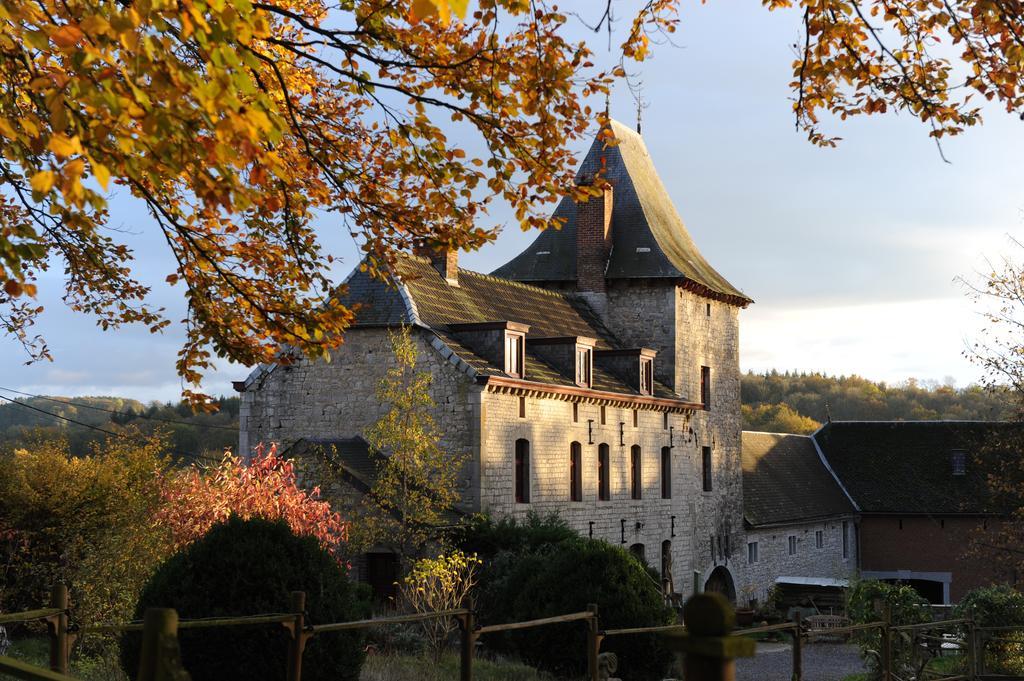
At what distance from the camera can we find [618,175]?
34.5 meters

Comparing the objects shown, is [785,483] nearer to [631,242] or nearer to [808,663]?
[631,242]

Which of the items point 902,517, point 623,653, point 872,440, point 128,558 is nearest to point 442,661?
point 623,653

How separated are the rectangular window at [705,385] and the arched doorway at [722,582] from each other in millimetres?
4808

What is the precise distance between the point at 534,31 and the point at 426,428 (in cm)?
1503

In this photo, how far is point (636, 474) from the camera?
Answer: 29.2 m

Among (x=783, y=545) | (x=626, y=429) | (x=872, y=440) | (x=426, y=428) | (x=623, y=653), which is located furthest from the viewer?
(x=872, y=440)

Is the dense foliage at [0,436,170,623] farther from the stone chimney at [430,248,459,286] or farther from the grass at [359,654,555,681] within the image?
the stone chimney at [430,248,459,286]

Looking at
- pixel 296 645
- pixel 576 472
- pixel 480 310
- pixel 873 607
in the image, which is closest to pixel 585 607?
pixel 873 607

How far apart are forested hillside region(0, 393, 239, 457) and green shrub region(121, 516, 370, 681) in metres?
34.2

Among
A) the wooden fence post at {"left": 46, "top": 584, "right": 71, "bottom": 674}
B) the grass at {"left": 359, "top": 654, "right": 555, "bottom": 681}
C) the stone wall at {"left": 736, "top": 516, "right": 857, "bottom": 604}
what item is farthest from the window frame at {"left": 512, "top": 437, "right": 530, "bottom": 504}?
the wooden fence post at {"left": 46, "top": 584, "right": 71, "bottom": 674}

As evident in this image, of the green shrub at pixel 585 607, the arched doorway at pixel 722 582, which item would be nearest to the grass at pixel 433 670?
the green shrub at pixel 585 607

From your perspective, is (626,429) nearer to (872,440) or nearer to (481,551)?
(481,551)

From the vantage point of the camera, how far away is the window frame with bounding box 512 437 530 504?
81.0 ft

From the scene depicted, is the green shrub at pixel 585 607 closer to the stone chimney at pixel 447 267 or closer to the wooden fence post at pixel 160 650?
the stone chimney at pixel 447 267
